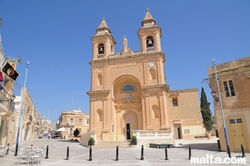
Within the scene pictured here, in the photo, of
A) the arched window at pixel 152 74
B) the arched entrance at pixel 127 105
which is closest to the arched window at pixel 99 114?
the arched entrance at pixel 127 105

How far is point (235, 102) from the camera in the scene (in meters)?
15.8

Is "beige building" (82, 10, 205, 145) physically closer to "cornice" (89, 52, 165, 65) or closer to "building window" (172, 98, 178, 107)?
"cornice" (89, 52, 165, 65)

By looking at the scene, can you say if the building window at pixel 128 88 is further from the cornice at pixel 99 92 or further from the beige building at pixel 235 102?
the beige building at pixel 235 102

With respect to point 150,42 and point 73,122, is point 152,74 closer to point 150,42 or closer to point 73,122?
point 150,42

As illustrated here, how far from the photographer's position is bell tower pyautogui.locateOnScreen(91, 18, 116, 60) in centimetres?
3128

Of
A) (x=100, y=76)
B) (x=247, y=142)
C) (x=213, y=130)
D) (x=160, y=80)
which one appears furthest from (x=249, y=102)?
(x=213, y=130)

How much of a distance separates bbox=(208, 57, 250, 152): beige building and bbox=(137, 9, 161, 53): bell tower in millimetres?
13809

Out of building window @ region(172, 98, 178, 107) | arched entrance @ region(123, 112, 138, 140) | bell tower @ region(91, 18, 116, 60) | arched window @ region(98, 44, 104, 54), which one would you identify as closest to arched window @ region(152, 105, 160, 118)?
arched entrance @ region(123, 112, 138, 140)

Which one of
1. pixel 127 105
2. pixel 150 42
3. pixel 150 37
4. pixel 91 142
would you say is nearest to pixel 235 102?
pixel 91 142

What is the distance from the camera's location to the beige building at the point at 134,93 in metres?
26.3

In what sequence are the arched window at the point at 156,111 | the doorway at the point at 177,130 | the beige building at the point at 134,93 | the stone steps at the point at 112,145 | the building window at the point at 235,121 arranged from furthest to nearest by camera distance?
the doorway at the point at 177,130
the beige building at the point at 134,93
the arched window at the point at 156,111
the stone steps at the point at 112,145
the building window at the point at 235,121

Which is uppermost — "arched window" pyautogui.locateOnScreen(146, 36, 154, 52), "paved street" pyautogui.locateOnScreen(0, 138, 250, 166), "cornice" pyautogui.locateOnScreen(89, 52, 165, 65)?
"arched window" pyautogui.locateOnScreen(146, 36, 154, 52)

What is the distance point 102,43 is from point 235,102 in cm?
2257

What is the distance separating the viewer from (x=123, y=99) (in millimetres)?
29328
